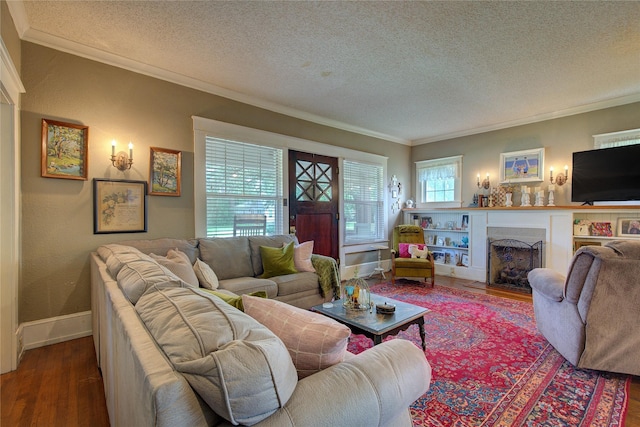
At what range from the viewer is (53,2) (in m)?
2.17

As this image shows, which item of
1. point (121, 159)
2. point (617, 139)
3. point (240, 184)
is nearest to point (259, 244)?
point (240, 184)

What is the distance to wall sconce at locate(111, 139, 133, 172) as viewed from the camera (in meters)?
2.91

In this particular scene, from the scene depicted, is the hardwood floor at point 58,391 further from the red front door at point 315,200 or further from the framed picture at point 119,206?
the red front door at point 315,200

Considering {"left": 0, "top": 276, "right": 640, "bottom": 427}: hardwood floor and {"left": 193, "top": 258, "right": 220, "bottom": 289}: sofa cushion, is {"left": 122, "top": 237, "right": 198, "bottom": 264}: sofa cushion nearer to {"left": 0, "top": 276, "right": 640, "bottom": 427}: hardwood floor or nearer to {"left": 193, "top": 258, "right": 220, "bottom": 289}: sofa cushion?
{"left": 193, "top": 258, "right": 220, "bottom": 289}: sofa cushion

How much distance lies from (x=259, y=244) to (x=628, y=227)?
4885mm

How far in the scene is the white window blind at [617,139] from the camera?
12.6ft

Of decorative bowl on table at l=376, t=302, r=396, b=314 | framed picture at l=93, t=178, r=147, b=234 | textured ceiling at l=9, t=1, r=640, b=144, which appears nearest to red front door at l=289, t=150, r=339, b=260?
textured ceiling at l=9, t=1, r=640, b=144

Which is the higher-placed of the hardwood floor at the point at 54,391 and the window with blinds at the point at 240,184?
the window with blinds at the point at 240,184

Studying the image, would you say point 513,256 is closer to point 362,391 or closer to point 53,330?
point 362,391

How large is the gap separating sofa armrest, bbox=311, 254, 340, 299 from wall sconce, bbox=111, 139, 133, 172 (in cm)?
231

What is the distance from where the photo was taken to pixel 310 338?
3.18 feet

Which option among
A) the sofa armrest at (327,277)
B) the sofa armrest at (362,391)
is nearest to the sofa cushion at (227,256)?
the sofa armrest at (327,277)

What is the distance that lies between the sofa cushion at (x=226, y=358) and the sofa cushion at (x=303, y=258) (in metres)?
2.58

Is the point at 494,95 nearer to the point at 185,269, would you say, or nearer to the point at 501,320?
the point at 501,320
